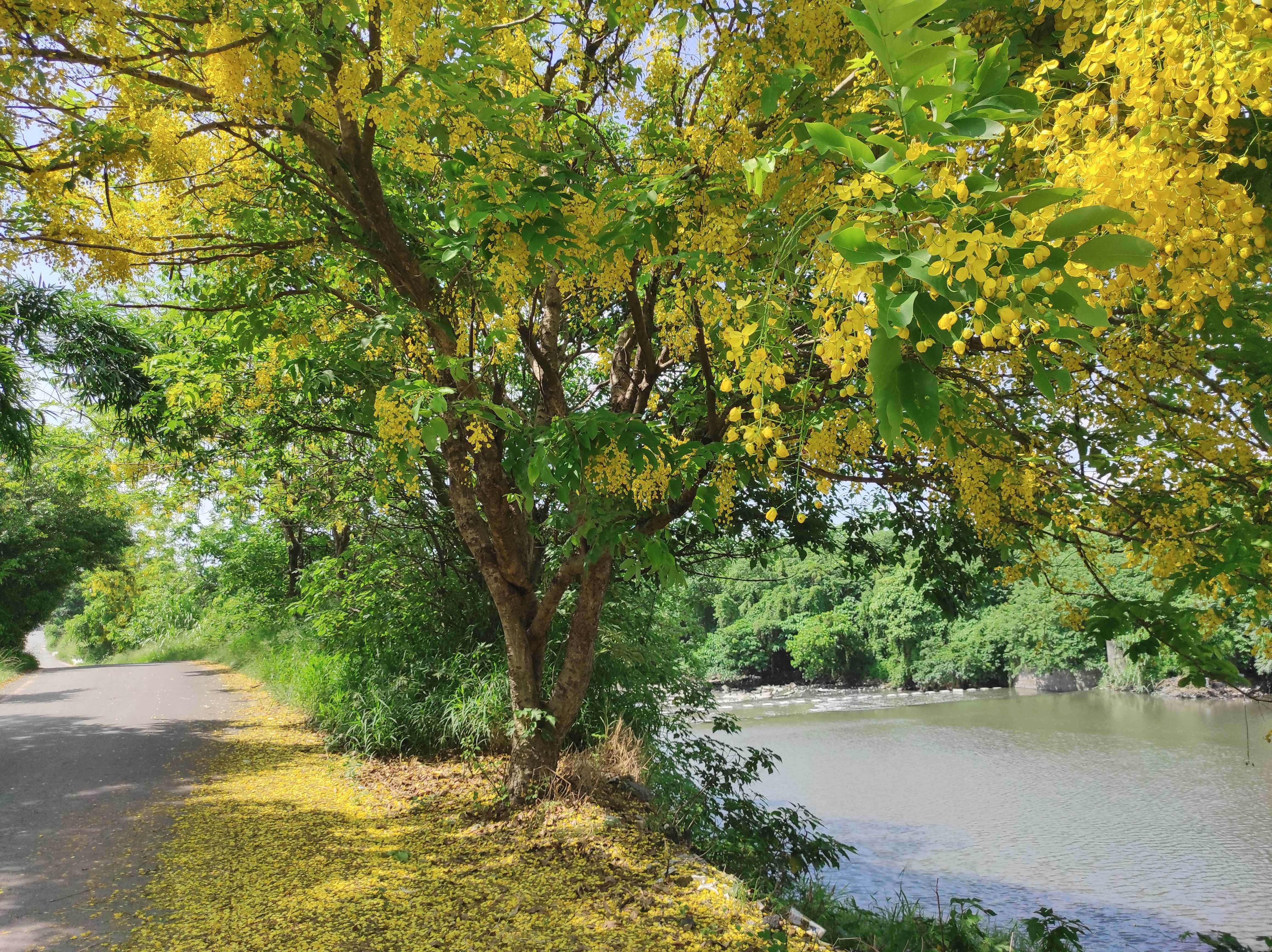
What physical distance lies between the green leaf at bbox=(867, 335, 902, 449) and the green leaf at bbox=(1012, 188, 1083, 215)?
0.20m

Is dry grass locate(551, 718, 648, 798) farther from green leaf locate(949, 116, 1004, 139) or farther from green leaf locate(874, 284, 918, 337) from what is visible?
green leaf locate(949, 116, 1004, 139)

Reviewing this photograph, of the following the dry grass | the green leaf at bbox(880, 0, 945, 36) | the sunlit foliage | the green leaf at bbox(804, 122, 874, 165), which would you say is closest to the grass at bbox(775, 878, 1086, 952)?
the dry grass

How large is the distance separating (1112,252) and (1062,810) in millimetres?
9061

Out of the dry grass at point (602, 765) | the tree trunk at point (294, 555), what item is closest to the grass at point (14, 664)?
the tree trunk at point (294, 555)

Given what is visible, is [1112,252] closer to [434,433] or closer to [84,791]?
[434,433]

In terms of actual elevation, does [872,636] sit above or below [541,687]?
above

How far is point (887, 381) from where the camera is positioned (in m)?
0.93

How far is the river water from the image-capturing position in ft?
18.5

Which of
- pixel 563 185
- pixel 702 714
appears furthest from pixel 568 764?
pixel 563 185

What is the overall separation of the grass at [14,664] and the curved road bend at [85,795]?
346 centimetres

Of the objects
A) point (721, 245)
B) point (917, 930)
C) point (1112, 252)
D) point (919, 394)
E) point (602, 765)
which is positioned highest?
point (721, 245)

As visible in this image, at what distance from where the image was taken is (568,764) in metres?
4.39

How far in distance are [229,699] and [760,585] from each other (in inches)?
667

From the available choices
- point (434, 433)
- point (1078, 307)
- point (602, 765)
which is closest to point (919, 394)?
point (1078, 307)
